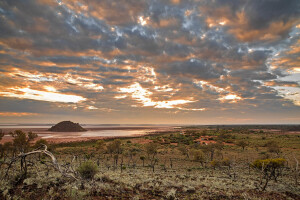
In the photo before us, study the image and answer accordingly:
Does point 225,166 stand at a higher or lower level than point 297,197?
lower

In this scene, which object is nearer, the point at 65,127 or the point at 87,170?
the point at 87,170

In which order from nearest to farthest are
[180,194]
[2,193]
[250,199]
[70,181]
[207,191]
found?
1. [2,193]
2. [70,181]
3. [250,199]
4. [180,194]
5. [207,191]

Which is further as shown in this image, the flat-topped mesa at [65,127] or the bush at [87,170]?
the flat-topped mesa at [65,127]

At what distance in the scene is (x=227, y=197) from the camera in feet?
35.5

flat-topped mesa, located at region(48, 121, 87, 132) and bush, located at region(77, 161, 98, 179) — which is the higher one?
bush, located at region(77, 161, 98, 179)

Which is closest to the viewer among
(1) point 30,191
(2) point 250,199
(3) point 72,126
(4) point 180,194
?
(1) point 30,191

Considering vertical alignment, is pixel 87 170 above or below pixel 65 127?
above

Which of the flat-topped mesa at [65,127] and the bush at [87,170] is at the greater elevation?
the bush at [87,170]

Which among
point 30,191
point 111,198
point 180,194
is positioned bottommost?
point 180,194

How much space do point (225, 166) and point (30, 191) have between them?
99.2 ft

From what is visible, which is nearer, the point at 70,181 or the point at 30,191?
the point at 30,191

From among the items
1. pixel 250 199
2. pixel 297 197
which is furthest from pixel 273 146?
pixel 250 199

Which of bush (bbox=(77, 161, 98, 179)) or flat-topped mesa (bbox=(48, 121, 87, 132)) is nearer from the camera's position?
bush (bbox=(77, 161, 98, 179))

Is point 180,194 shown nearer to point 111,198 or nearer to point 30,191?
point 111,198
